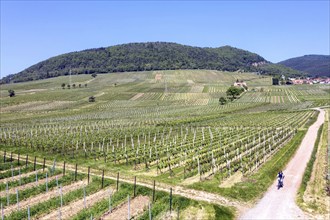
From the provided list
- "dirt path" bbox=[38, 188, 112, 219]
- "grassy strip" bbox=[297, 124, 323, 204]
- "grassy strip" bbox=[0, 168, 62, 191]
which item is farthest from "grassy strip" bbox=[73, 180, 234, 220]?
"grassy strip" bbox=[0, 168, 62, 191]

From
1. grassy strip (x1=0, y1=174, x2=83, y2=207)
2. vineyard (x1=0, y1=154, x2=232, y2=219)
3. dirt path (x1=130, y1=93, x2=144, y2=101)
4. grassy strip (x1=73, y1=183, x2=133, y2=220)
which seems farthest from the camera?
dirt path (x1=130, y1=93, x2=144, y2=101)

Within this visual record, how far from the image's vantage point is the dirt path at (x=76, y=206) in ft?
72.7

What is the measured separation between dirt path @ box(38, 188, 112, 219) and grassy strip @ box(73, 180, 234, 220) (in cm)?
67

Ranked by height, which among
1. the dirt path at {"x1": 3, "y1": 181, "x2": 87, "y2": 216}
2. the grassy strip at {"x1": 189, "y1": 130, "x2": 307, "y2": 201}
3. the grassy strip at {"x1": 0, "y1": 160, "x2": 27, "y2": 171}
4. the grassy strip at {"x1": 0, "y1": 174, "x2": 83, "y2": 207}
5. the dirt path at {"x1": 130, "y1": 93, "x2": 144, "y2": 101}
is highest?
the dirt path at {"x1": 130, "y1": 93, "x2": 144, "y2": 101}

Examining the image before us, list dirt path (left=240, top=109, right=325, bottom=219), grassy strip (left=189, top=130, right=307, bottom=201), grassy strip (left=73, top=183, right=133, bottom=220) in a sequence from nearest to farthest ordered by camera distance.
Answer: grassy strip (left=73, top=183, right=133, bottom=220) < dirt path (left=240, top=109, right=325, bottom=219) < grassy strip (left=189, top=130, right=307, bottom=201)

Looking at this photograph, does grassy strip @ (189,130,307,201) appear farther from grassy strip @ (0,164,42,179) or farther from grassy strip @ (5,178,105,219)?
grassy strip @ (0,164,42,179)

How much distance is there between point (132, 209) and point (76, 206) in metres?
3.90

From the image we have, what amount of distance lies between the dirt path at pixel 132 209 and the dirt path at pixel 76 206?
7.16 ft

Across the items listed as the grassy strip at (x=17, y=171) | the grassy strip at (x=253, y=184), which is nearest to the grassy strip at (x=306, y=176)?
the grassy strip at (x=253, y=184)

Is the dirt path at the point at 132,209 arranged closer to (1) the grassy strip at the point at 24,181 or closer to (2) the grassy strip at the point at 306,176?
(1) the grassy strip at the point at 24,181

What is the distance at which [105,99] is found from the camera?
488 ft

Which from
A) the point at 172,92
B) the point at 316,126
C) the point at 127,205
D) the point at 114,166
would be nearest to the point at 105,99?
the point at 172,92

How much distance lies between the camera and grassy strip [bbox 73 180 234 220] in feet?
72.8

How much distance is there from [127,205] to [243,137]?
34.1 metres
